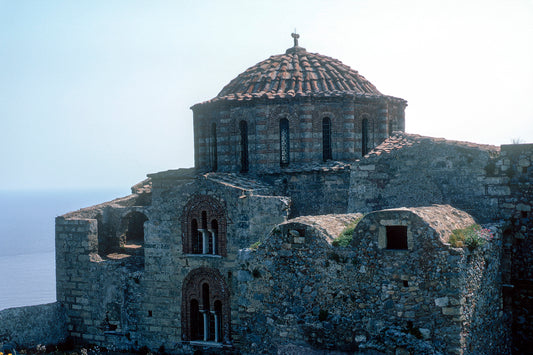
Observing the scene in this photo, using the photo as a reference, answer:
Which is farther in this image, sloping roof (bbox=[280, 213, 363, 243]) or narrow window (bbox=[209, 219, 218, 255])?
narrow window (bbox=[209, 219, 218, 255])

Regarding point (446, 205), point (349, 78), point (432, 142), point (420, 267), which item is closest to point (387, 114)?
point (349, 78)

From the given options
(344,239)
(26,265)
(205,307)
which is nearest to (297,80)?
(205,307)

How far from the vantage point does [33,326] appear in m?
17.4

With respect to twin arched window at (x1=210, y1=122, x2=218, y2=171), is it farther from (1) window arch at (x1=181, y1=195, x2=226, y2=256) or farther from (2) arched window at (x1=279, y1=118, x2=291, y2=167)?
(1) window arch at (x1=181, y1=195, x2=226, y2=256)

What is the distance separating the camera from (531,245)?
12.0 meters

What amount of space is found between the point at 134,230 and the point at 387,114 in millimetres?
10937

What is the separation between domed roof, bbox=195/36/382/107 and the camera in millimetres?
18250

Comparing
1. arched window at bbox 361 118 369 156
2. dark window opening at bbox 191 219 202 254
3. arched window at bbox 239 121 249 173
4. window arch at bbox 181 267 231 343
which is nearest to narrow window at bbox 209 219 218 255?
dark window opening at bbox 191 219 202 254

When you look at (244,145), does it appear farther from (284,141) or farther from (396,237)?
(396,237)

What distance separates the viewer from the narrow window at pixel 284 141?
715 inches

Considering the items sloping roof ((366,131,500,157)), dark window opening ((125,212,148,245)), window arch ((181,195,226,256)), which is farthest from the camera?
dark window opening ((125,212,148,245))

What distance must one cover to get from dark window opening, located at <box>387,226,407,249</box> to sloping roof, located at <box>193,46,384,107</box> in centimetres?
874

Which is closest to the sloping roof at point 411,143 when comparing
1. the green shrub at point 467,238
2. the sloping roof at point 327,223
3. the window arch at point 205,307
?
the sloping roof at point 327,223

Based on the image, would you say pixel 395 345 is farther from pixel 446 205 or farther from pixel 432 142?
pixel 432 142
